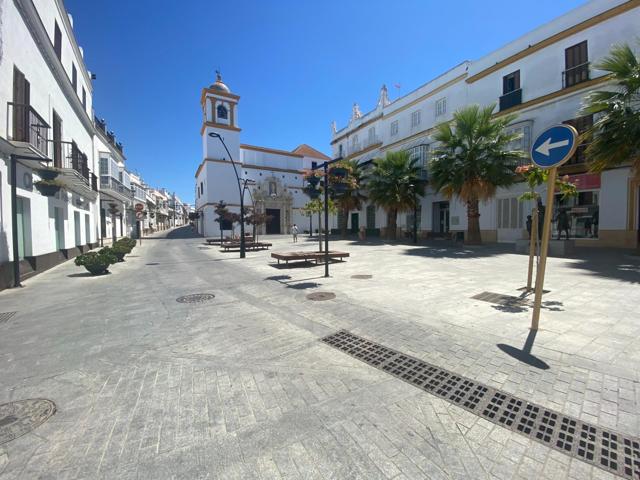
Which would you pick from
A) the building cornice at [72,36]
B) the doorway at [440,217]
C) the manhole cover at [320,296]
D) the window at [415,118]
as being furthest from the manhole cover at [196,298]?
the window at [415,118]

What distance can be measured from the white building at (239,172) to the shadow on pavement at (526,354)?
3340cm

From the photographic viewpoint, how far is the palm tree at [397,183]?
22594mm

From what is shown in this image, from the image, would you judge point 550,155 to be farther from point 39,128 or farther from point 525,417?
point 39,128

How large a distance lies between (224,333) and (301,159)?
48902 mm

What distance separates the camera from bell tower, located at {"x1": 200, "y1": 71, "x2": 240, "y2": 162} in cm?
3909

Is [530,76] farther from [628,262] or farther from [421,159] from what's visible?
[628,262]

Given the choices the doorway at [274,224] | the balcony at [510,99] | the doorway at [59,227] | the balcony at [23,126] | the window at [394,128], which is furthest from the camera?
the doorway at [274,224]

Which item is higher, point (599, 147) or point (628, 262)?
point (599, 147)

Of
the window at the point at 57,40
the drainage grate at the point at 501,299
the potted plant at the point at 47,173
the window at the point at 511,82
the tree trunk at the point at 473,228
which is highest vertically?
the window at the point at 511,82

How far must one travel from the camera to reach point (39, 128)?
10172 mm

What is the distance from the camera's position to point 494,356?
3666 mm

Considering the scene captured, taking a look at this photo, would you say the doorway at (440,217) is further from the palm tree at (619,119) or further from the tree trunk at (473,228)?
the palm tree at (619,119)

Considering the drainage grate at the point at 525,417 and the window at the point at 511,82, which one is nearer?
the drainage grate at the point at 525,417

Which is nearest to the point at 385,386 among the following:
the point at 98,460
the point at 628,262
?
the point at 98,460
